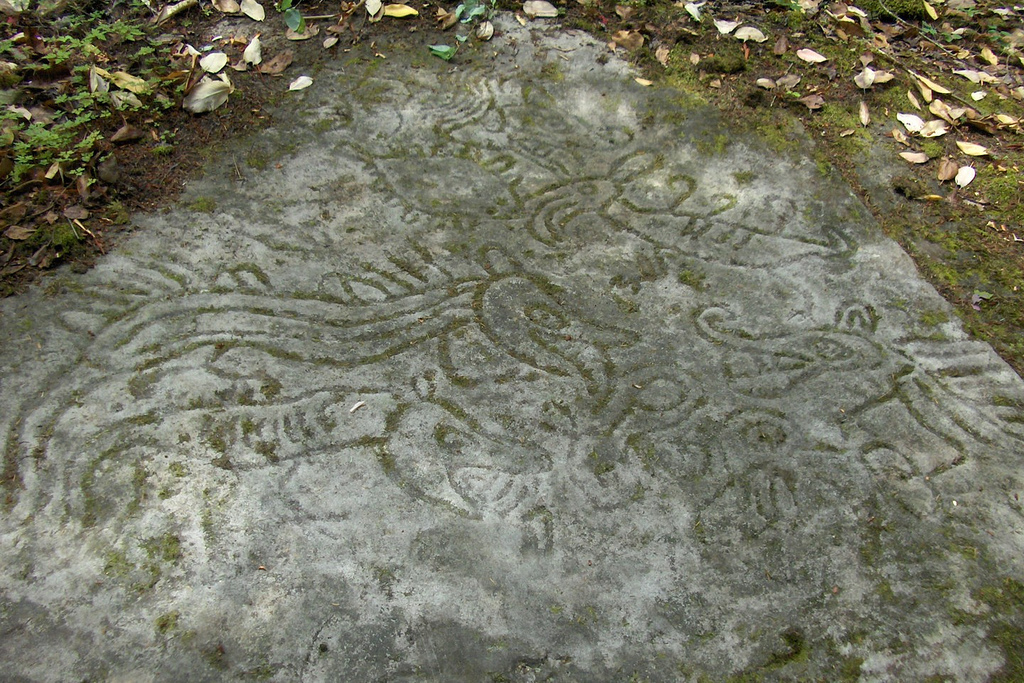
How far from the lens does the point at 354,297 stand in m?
2.69

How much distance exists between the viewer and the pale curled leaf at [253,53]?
346cm

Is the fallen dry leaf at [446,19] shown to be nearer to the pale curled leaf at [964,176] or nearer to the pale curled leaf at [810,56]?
the pale curled leaf at [810,56]

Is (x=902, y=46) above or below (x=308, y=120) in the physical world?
below

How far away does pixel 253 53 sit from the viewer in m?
3.47

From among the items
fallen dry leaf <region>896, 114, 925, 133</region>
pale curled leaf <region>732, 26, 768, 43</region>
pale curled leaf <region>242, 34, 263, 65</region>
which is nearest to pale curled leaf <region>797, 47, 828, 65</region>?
pale curled leaf <region>732, 26, 768, 43</region>

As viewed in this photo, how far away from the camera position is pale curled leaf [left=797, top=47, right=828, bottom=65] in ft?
12.5

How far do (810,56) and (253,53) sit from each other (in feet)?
8.99

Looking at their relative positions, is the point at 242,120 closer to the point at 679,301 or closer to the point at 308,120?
the point at 308,120

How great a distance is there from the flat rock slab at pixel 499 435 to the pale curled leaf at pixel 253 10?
2.60 feet

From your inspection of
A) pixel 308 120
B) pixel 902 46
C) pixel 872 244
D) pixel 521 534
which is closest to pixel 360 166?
pixel 308 120

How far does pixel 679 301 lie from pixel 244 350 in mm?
Result: 1547

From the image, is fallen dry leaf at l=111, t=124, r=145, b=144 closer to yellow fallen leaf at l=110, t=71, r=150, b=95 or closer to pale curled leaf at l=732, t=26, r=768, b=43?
yellow fallen leaf at l=110, t=71, r=150, b=95

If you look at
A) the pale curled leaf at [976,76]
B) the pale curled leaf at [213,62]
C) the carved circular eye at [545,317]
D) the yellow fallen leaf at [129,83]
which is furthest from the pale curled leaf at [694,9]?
the yellow fallen leaf at [129,83]

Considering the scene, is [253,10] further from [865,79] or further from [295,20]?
[865,79]
